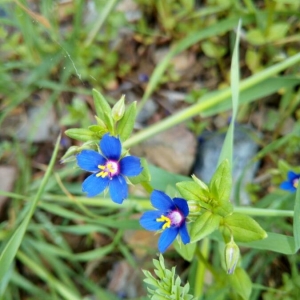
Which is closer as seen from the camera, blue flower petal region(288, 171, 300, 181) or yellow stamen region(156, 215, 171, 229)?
yellow stamen region(156, 215, 171, 229)

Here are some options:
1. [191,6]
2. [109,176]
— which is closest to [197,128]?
[191,6]

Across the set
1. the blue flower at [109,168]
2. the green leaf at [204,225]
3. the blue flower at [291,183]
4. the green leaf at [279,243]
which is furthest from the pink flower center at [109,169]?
the blue flower at [291,183]

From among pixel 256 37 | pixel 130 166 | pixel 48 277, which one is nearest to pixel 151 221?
pixel 130 166

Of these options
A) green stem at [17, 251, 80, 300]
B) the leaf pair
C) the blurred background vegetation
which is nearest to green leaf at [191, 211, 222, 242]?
the leaf pair

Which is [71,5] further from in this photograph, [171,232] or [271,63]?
[171,232]

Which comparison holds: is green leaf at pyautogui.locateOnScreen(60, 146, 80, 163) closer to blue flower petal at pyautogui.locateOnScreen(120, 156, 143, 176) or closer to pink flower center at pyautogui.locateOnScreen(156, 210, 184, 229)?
blue flower petal at pyautogui.locateOnScreen(120, 156, 143, 176)

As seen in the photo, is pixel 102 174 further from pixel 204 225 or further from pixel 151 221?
pixel 204 225
